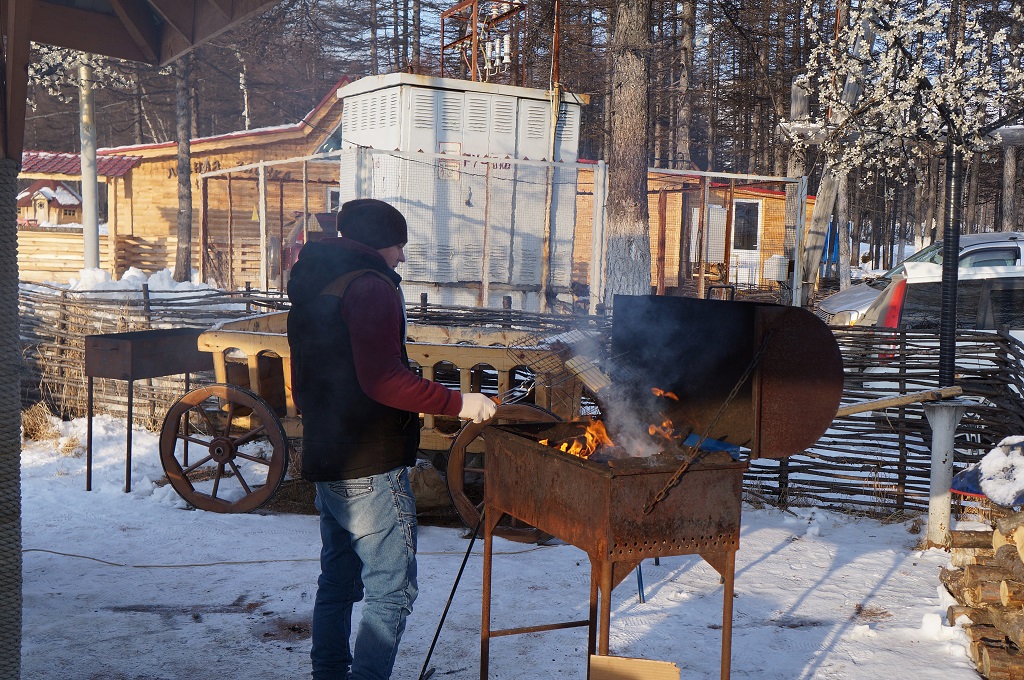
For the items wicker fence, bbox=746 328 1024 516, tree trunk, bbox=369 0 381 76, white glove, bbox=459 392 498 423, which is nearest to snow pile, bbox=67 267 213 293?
wicker fence, bbox=746 328 1024 516

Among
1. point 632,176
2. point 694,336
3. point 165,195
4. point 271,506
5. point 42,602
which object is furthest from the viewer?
point 165,195

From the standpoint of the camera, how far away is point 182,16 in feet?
16.9

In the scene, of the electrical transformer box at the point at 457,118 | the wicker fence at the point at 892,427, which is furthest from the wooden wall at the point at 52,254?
the wicker fence at the point at 892,427

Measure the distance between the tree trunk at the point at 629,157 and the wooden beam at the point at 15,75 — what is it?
7883 mm

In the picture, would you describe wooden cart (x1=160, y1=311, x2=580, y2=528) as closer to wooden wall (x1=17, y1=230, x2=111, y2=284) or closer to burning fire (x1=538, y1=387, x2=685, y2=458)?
burning fire (x1=538, y1=387, x2=685, y2=458)

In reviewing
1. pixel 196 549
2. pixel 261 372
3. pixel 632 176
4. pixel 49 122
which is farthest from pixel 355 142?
pixel 49 122

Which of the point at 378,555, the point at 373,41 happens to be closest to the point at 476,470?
the point at 378,555

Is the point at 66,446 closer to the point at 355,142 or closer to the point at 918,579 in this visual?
the point at 918,579

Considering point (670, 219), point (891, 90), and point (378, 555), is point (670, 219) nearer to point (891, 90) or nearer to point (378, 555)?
point (891, 90)

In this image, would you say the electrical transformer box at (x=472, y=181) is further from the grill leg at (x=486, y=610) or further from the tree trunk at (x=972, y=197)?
the tree trunk at (x=972, y=197)

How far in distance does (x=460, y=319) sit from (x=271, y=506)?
266 cm

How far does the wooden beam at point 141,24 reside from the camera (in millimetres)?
5164

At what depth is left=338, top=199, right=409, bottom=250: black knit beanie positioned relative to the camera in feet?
11.6

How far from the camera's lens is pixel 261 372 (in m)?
7.03
